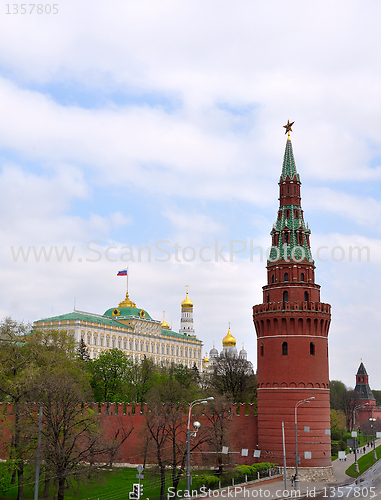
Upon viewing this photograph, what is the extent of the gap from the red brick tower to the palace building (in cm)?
7185

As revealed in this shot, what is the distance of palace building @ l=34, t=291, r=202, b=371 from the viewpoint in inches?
5369

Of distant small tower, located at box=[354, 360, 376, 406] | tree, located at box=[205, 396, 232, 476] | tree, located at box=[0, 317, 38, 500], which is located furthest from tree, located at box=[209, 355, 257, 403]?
A: distant small tower, located at box=[354, 360, 376, 406]

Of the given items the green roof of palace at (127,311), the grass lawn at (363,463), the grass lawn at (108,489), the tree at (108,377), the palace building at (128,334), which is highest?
the green roof of palace at (127,311)

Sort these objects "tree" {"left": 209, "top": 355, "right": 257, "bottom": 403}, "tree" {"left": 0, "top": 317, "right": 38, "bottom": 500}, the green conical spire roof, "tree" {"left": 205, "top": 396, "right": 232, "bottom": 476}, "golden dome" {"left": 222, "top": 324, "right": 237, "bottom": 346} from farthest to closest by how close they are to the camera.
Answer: "golden dome" {"left": 222, "top": 324, "right": 237, "bottom": 346} < "tree" {"left": 209, "top": 355, "right": 257, "bottom": 403} < the green conical spire roof < "tree" {"left": 205, "top": 396, "right": 232, "bottom": 476} < "tree" {"left": 0, "top": 317, "right": 38, "bottom": 500}

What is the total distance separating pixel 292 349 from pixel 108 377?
30.7m

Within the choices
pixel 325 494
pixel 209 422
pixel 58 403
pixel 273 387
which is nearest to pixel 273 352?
pixel 273 387

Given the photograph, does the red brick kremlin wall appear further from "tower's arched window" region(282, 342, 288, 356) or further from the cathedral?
"tower's arched window" region(282, 342, 288, 356)

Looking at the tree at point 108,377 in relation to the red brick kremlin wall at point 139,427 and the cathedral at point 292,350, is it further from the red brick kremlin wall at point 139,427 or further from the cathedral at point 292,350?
the cathedral at point 292,350

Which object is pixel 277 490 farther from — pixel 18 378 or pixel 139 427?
pixel 18 378

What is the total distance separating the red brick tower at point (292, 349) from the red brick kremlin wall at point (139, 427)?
148 centimetres

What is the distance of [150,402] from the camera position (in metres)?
57.3

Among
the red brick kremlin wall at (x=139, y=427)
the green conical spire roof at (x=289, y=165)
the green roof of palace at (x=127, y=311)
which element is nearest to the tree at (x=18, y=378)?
the red brick kremlin wall at (x=139, y=427)

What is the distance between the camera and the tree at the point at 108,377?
254 feet

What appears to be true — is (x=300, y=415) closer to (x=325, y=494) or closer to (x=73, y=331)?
(x=325, y=494)
